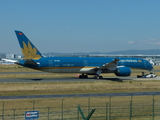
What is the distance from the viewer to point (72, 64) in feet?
187

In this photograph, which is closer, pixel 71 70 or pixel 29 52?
pixel 29 52

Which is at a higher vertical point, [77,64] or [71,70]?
[77,64]

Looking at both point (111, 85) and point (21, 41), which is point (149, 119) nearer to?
point (111, 85)

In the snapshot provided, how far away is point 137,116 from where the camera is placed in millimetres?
24641

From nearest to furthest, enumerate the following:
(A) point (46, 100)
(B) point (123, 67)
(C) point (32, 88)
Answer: (A) point (46, 100), (C) point (32, 88), (B) point (123, 67)

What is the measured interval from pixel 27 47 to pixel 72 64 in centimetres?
995

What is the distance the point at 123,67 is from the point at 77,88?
1447 cm

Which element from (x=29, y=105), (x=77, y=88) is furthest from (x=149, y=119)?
(x=77, y=88)

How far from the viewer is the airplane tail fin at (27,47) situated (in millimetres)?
52688

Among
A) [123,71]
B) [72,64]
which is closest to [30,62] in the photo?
[72,64]

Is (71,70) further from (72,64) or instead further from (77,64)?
(77,64)

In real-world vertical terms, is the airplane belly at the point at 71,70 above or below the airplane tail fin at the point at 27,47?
below

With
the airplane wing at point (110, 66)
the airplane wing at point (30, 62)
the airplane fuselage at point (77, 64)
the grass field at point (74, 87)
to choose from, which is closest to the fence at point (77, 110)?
the grass field at point (74, 87)

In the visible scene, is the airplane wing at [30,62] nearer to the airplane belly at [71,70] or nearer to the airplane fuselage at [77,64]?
the airplane fuselage at [77,64]
